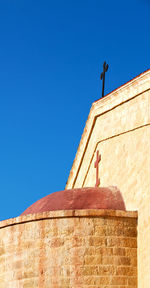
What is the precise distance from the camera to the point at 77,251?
37.6 ft

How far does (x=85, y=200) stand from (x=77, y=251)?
1348 millimetres

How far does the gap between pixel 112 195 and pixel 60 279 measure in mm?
2180

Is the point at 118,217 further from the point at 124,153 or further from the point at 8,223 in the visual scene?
the point at 8,223

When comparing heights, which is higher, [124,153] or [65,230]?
[124,153]

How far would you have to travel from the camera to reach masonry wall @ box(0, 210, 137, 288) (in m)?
11.3

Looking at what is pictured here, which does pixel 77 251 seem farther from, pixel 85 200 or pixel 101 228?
pixel 85 200

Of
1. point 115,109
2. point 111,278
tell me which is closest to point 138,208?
point 111,278

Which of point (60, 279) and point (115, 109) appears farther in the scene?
point (115, 109)

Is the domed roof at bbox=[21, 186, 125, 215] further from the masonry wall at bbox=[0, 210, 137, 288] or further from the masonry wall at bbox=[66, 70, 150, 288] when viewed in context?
the masonry wall at bbox=[0, 210, 137, 288]

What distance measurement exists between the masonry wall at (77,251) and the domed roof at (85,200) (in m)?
0.60

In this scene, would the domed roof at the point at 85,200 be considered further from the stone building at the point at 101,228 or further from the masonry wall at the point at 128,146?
the masonry wall at the point at 128,146

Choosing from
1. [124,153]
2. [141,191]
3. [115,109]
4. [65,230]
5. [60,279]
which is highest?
[115,109]

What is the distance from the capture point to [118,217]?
1168 cm

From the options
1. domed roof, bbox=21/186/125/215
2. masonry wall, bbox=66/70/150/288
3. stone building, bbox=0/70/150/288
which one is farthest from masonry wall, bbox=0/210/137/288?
domed roof, bbox=21/186/125/215
